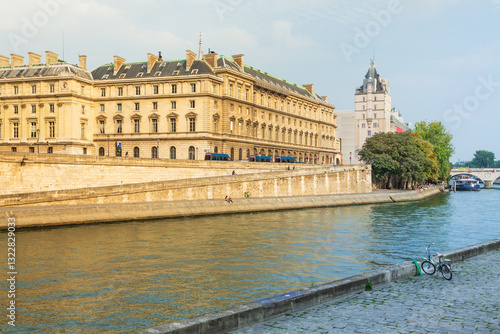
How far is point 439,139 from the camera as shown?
10319 centimetres

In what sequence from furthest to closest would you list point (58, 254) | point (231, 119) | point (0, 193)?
1. point (231, 119)
2. point (0, 193)
3. point (58, 254)

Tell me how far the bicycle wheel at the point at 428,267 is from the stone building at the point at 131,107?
53.7 metres

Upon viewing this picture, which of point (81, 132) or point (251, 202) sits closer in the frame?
point (251, 202)

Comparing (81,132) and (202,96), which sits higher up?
(202,96)

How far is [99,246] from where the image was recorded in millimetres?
24750

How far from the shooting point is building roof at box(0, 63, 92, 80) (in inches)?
2601

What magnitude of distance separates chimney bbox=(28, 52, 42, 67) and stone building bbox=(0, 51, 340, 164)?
0.16 m

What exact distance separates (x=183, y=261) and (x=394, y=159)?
62915 millimetres

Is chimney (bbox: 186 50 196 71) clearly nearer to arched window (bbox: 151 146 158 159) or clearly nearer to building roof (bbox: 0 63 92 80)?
arched window (bbox: 151 146 158 159)

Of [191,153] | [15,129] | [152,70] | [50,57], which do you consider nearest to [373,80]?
[152,70]

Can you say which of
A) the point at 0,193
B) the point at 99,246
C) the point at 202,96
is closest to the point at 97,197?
the point at 0,193

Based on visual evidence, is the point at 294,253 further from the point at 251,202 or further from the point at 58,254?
the point at 251,202

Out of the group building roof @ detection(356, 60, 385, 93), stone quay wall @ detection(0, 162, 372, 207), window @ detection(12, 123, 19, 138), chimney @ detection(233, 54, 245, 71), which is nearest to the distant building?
building roof @ detection(356, 60, 385, 93)

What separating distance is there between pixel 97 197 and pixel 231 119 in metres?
36.2
